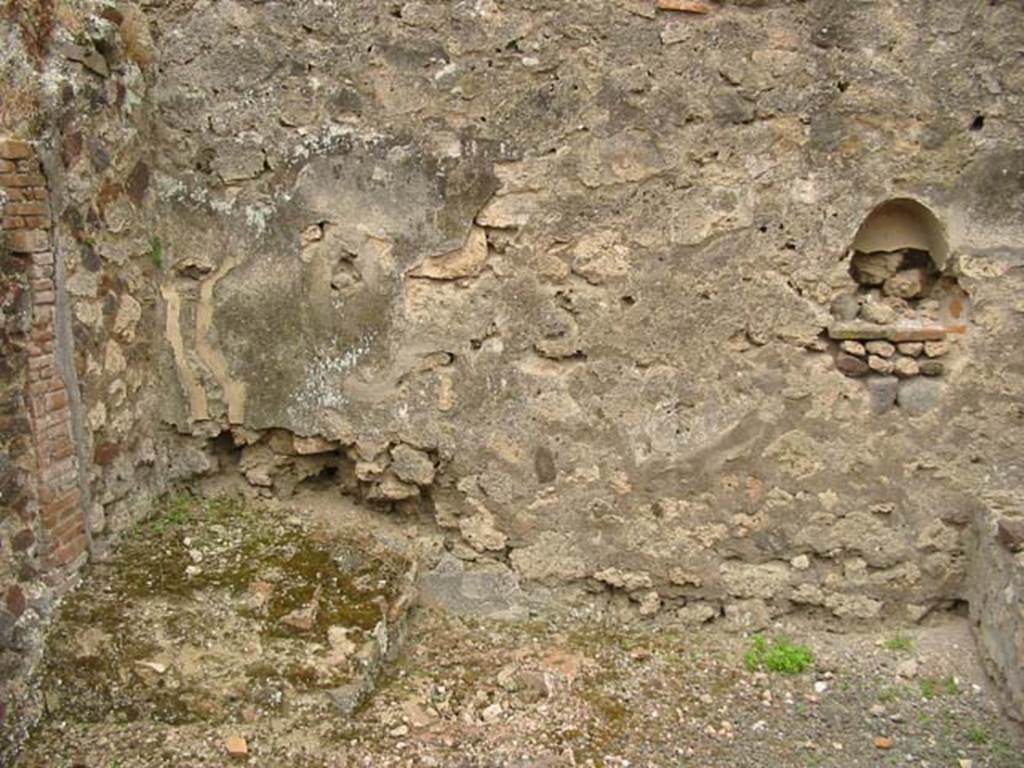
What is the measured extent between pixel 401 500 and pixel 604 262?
4.27 ft

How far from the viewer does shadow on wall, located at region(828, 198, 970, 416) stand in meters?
3.34

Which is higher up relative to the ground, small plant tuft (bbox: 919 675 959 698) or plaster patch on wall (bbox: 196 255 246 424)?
plaster patch on wall (bbox: 196 255 246 424)

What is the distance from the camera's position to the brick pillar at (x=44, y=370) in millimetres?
2941

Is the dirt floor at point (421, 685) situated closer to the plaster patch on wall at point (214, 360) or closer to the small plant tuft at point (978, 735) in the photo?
the small plant tuft at point (978, 735)

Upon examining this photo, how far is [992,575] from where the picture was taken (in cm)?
320

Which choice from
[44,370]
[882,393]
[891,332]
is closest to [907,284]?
[891,332]

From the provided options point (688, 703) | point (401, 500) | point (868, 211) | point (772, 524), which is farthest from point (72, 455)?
point (868, 211)

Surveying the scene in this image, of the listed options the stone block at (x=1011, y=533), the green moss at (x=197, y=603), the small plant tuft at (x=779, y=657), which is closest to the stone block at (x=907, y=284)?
the stone block at (x=1011, y=533)

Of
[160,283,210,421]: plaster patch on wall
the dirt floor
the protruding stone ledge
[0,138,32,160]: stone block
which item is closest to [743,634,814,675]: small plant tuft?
the dirt floor

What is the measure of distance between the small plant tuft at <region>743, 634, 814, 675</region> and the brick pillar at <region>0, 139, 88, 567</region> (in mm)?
2556

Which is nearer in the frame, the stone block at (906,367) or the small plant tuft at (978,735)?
the small plant tuft at (978,735)

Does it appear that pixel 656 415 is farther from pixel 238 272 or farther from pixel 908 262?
pixel 238 272

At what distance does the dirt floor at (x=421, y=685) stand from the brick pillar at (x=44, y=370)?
0.87 ft

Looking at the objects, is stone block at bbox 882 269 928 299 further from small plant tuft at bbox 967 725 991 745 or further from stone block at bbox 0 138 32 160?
stone block at bbox 0 138 32 160
